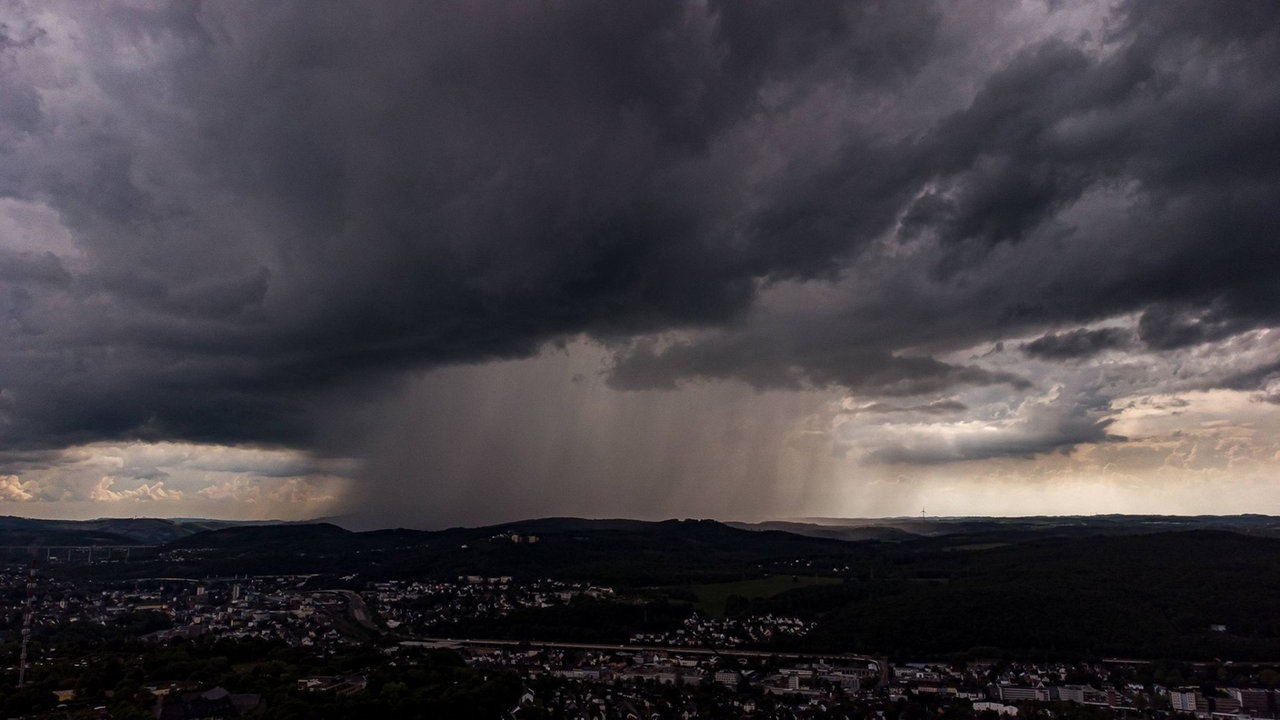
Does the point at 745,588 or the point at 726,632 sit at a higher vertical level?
the point at 745,588

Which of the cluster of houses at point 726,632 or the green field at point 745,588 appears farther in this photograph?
the green field at point 745,588

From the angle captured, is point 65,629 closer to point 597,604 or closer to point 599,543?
point 597,604

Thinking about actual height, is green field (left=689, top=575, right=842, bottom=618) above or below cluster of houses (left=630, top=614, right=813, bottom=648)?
above

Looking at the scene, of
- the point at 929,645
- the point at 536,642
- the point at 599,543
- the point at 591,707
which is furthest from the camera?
the point at 599,543

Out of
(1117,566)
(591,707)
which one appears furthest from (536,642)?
(1117,566)

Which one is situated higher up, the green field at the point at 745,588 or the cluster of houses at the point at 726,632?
the green field at the point at 745,588

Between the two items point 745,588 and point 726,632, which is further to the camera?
point 745,588

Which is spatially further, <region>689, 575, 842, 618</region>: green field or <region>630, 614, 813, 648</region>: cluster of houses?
<region>689, 575, 842, 618</region>: green field

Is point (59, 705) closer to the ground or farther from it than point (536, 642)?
farther from it
